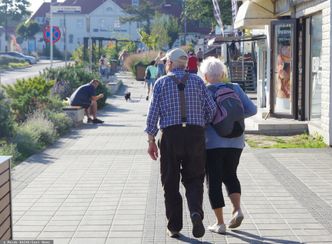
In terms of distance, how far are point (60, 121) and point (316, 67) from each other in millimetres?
5992

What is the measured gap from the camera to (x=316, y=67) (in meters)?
14.2

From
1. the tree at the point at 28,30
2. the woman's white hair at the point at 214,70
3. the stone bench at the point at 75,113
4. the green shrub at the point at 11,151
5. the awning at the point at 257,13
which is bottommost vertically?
the green shrub at the point at 11,151

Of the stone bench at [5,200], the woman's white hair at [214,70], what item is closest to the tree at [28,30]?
the woman's white hair at [214,70]

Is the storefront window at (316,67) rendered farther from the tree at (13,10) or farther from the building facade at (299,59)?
the tree at (13,10)

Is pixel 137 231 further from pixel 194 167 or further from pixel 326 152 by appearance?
pixel 326 152

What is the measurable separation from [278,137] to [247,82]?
49.5 ft

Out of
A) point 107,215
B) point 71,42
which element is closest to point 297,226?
point 107,215

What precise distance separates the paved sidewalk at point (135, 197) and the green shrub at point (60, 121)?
1957 millimetres

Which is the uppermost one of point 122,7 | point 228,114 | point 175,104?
point 122,7

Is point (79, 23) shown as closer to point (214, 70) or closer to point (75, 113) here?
point (75, 113)

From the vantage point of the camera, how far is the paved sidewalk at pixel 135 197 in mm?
6691

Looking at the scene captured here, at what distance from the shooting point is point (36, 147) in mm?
12820

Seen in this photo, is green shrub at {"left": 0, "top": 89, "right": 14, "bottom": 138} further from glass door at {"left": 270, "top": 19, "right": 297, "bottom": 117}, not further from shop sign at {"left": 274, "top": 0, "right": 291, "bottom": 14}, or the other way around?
shop sign at {"left": 274, "top": 0, "right": 291, "bottom": 14}

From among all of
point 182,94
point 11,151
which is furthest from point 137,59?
point 182,94
